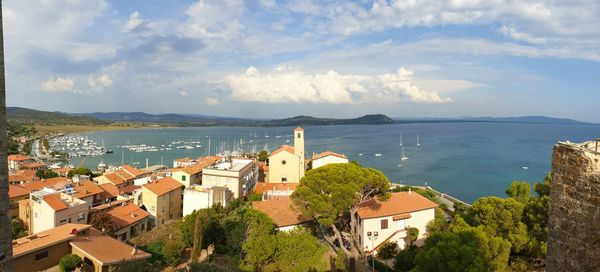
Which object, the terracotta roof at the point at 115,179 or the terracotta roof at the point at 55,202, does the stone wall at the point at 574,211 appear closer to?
the terracotta roof at the point at 55,202

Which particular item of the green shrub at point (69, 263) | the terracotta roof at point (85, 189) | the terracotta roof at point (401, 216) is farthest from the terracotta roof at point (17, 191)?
the terracotta roof at point (401, 216)

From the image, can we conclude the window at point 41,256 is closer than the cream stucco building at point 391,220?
Yes

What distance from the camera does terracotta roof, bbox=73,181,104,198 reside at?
94.0ft

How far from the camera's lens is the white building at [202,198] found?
28438 millimetres

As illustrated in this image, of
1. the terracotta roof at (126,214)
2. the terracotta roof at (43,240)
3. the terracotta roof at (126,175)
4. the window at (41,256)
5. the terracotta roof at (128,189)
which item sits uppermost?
the terracotta roof at (43,240)

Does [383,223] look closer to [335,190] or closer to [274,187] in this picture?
[335,190]

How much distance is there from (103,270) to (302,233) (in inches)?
353

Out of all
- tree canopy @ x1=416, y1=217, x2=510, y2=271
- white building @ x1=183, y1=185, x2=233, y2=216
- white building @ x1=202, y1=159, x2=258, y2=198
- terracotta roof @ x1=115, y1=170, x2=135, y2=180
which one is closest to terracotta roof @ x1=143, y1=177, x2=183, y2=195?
white building @ x1=202, y1=159, x2=258, y2=198

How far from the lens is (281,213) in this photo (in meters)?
24.3

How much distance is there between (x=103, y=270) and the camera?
16000 millimetres

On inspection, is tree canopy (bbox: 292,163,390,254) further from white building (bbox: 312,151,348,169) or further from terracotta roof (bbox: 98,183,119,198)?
white building (bbox: 312,151,348,169)

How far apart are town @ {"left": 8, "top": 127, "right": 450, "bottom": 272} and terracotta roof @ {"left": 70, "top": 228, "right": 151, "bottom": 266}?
41 millimetres

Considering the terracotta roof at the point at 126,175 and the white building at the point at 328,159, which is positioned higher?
the white building at the point at 328,159

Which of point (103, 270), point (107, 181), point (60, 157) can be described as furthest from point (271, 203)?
point (60, 157)
